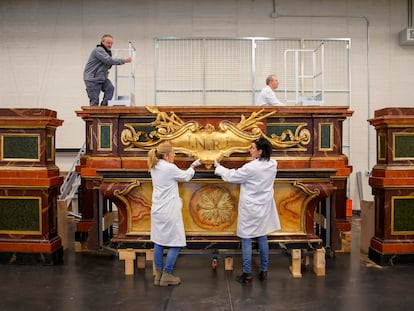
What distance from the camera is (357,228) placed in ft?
26.9

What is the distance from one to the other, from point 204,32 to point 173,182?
6513mm

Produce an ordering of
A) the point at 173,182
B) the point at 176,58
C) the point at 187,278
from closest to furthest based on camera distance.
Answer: the point at 173,182 → the point at 187,278 → the point at 176,58

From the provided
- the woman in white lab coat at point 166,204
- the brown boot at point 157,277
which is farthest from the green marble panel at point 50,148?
the brown boot at point 157,277

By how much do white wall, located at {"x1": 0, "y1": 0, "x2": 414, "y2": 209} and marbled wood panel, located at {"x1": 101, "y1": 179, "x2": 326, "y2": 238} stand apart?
5.46 m

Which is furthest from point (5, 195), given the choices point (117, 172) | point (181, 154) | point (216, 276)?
point (216, 276)

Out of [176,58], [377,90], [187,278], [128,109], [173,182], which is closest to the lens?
[173,182]

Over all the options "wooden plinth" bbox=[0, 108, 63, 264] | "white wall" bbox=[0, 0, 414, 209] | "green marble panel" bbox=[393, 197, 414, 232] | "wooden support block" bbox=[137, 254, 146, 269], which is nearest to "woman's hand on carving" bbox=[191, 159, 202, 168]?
"wooden support block" bbox=[137, 254, 146, 269]

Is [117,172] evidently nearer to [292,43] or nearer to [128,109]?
[128,109]

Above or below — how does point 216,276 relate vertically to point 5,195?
below

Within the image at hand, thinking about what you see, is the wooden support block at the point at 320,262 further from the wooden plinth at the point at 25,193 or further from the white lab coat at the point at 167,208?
the wooden plinth at the point at 25,193

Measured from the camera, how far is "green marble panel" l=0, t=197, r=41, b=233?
213 inches

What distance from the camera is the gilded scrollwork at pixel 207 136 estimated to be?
200 inches

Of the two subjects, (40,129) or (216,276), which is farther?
(40,129)

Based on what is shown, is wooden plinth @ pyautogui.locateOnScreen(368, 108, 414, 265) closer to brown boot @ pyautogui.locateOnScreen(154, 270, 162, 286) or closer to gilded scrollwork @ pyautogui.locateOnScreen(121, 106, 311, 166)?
gilded scrollwork @ pyautogui.locateOnScreen(121, 106, 311, 166)
